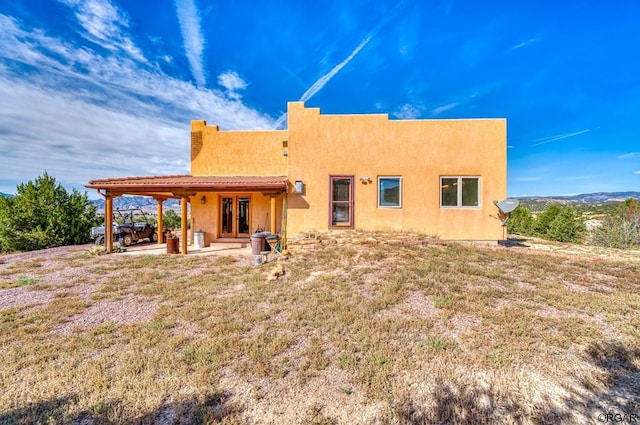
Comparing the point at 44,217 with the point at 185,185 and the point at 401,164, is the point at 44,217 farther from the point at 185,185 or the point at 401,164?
the point at 401,164

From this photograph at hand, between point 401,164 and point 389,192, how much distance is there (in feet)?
3.81

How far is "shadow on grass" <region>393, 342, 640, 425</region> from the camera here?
Answer: 9.13 ft

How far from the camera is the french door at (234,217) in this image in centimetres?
1359

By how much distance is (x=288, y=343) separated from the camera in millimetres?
4195

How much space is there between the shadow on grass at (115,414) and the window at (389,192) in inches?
361

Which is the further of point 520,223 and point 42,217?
point 520,223

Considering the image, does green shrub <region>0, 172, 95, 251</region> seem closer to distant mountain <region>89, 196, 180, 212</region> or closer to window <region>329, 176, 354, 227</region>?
distant mountain <region>89, 196, 180, 212</region>

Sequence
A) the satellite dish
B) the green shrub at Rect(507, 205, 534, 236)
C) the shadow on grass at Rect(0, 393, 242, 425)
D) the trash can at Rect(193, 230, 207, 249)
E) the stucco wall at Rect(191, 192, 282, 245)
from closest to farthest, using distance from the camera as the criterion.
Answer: the shadow on grass at Rect(0, 393, 242, 425) → the satellite dish → the trash can at Rect(193, 230, 207, 249) → the stucco wall at Rect(191, 192, 282, 245) → the green shrub at Rect(507, 205, 534, 236)

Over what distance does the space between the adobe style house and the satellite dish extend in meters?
0.32

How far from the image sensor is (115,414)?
2.77 metres

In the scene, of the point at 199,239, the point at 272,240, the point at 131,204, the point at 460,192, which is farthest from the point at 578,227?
the point at 131,204

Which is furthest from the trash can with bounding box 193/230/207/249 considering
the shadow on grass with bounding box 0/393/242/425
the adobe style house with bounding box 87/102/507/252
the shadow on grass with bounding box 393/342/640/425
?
the shadow on grass with bounding box 393/342/640/425

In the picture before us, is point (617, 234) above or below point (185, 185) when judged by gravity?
below

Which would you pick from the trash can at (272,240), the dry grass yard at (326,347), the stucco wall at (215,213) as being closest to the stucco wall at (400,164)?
the trash can at (272,240)
